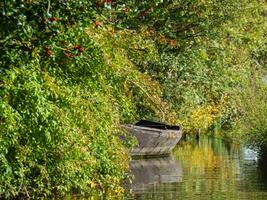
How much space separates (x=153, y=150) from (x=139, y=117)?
1.41 meters

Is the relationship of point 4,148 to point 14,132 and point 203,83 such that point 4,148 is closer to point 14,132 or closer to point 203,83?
point 14,132

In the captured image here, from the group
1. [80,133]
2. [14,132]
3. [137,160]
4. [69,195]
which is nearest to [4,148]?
[14,132]

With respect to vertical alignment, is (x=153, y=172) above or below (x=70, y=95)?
below

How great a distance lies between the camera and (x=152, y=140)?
2503 cm

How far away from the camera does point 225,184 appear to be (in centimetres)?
1702

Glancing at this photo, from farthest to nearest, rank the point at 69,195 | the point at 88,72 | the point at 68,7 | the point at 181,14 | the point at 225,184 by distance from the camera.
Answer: the point at 181,14 → the point at 225,184 → the point at 69,195 → the point at 88,72 → the point at 68,7

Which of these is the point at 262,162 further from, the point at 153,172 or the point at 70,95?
the point at 70,95

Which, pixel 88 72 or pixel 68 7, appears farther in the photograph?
pixel 88 72

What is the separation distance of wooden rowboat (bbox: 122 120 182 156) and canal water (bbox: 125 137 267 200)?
0.42 m

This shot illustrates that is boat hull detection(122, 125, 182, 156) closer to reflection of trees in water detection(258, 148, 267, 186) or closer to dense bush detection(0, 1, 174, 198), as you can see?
reflection of trees in water detection(258, 148, 267, 186)

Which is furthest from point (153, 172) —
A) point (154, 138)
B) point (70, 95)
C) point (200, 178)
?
point (70, 95)

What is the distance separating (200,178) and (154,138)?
20.8ft

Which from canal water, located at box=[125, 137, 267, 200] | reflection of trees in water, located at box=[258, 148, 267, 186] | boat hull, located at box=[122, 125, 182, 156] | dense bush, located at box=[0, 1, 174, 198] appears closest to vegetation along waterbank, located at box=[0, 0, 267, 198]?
dense bush, located at box=[0, 1, 174, 198]

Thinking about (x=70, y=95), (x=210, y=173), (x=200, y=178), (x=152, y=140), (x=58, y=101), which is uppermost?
(x=152, y=140)
